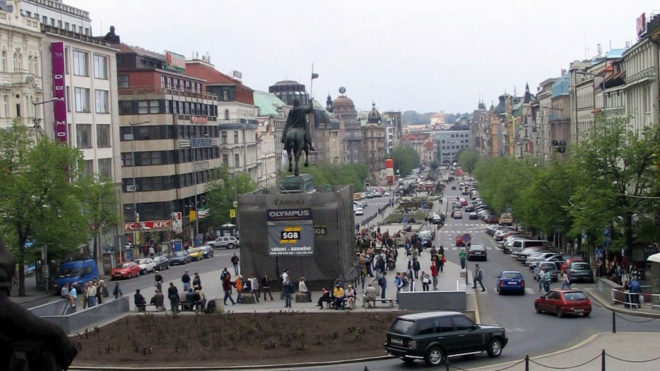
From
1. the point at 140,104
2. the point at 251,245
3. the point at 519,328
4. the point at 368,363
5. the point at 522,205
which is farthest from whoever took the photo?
the point at 140,104

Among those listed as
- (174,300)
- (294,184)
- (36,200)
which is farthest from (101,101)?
(174,300)

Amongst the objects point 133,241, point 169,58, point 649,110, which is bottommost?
point 133,241

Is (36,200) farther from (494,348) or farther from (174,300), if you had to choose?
(494,348)

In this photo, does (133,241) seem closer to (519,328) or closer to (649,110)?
(649,110)

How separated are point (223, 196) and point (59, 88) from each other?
103 feet

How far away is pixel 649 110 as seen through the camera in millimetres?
71000

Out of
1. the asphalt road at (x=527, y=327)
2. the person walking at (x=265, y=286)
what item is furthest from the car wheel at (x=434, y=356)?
the person walking at (x=265, y=286)

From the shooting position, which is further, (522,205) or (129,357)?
(522,205)

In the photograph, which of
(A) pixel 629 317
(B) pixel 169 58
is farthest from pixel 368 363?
(B) pixel 169 58

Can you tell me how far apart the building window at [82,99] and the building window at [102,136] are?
110 inches

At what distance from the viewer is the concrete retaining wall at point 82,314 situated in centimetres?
3766

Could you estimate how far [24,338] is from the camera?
8594mm

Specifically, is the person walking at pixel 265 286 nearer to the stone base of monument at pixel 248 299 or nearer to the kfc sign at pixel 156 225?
the stone base of monument at pixel 248 299

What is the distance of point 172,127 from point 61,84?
2685cm
